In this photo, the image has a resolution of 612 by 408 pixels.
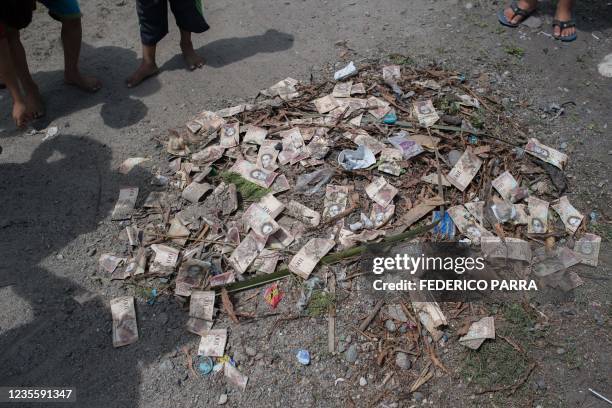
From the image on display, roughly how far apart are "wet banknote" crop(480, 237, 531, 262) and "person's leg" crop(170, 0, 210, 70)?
3.00 m

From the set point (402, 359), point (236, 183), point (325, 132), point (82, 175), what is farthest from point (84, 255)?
point (402, 359)

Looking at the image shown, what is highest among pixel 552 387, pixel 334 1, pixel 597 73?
pixel 334 1

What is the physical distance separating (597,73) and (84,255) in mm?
4558

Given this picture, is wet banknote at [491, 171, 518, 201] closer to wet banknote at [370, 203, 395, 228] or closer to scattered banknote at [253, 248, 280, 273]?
wet banknote at [370, 203, 395, 228]

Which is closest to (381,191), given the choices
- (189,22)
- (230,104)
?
(230,104)

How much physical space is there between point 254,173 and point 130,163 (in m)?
1.03

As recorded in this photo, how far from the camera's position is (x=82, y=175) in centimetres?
340

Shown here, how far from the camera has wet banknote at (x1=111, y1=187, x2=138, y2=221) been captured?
3109 mm

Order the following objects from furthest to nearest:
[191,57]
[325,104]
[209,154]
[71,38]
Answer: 1. [191,57]
2. [71,38]
3. [325,104]
4. [209,154]

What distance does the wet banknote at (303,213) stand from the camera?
2971mm

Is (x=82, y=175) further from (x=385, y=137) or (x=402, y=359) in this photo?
(x=402, y=359)

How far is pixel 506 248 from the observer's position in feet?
9.17

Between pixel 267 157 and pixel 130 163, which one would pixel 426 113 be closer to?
pixel 267 157

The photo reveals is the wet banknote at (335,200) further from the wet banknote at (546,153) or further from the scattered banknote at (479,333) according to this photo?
the wet banknote at (546,153)
